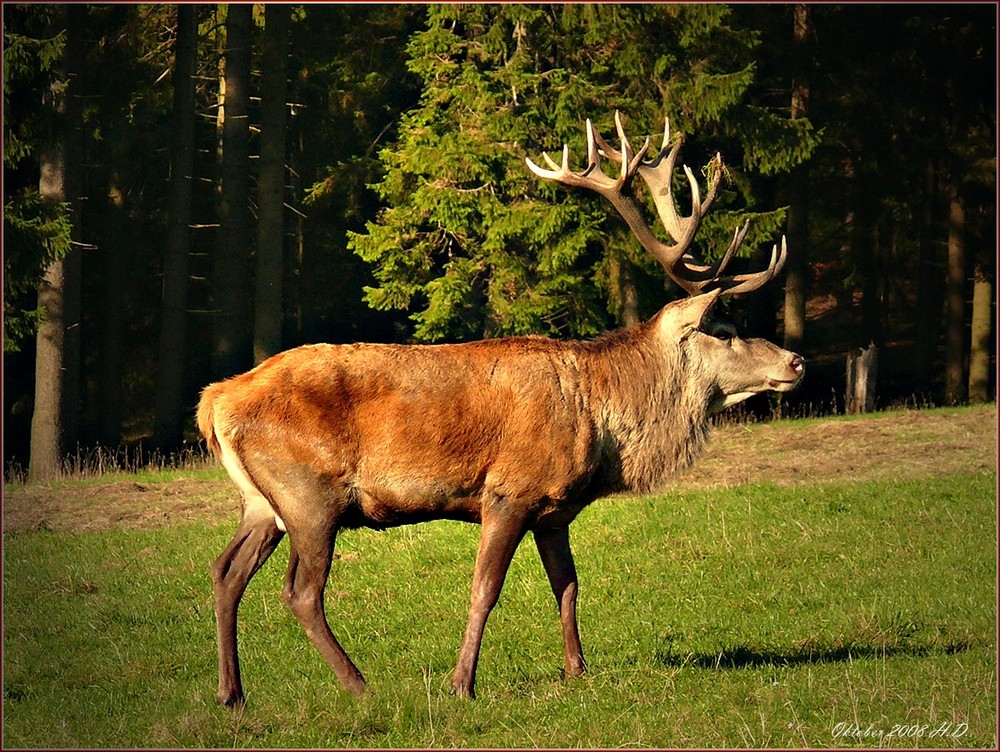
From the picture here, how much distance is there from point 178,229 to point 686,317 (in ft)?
55.9

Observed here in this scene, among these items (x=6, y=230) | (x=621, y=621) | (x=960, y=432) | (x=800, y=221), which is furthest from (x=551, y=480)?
(x=800, y=221)

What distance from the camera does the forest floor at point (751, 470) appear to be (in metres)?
15.7

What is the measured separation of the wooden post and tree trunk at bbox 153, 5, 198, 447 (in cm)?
1212

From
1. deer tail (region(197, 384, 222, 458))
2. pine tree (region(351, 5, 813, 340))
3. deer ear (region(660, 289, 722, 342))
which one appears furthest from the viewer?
pine tree (region(351, 5, 813, 340))

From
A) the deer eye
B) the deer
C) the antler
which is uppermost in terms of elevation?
the antler

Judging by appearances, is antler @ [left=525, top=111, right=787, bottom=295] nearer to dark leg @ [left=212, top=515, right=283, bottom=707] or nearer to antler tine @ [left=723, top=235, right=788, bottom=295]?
antler tine @ [left=723, top=235, right=788, bottom=295]

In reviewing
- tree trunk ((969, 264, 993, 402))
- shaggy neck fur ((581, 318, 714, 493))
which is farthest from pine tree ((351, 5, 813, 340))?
shaggy neck fur ((581, 318, 714, 493))

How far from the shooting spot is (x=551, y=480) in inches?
322

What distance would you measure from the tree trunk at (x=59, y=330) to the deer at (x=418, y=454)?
545 inches

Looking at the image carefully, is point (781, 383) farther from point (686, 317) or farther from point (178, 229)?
point (178, 229)

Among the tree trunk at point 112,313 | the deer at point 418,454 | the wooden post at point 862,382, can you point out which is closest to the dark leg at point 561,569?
the deer at point 418,454

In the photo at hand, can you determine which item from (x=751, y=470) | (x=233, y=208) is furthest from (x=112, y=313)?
(x=751, y=470)

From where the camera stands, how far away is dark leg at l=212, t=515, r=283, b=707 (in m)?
8.08

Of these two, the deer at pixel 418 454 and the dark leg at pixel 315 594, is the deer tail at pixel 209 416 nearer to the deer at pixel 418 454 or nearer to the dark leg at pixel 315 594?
the deer at pixel 418 454
